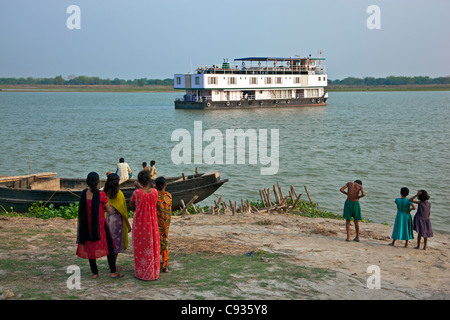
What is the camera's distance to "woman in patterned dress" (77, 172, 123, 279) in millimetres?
5148

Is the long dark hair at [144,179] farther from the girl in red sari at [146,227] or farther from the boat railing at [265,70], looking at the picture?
the boat railing at [265,70]

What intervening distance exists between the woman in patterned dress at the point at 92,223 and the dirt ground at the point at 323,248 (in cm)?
63

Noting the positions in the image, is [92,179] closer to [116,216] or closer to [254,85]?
[116,216]

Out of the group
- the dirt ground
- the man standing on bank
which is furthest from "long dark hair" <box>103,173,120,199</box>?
the man standing on bank

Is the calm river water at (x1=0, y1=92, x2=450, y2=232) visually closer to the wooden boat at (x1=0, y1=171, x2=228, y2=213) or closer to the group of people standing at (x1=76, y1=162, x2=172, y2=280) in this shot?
the wooden boat at (x1=0, y1=171, x2=228, y2=213)

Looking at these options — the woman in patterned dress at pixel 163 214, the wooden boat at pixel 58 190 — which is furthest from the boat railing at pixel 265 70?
the woman in patterned dress at pixel 163 214

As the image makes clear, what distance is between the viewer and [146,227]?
5.25 m

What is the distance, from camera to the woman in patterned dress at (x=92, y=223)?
203 inches

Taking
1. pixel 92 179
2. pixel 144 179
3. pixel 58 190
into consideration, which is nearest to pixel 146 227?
pixel 144 179

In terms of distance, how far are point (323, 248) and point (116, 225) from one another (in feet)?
11.8

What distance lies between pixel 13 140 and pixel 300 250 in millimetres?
29355

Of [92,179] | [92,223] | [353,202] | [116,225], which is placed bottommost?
[353,202]
